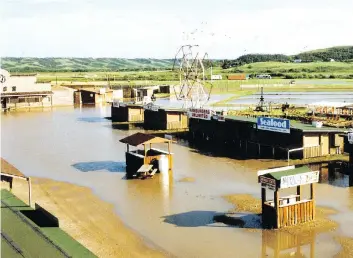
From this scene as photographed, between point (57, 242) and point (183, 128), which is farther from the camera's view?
point (183, 128)

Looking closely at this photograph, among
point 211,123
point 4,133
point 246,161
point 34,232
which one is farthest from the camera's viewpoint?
point 4,133

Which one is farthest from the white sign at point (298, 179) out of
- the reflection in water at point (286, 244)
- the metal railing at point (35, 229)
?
the metal railing at point (35, 229)

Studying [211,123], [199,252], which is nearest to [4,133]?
[211,123]

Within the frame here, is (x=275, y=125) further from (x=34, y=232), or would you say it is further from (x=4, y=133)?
(x=4, y=133)

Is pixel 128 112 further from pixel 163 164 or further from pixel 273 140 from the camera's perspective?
pixel 163 164

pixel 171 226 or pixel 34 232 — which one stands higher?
pixel 34 232

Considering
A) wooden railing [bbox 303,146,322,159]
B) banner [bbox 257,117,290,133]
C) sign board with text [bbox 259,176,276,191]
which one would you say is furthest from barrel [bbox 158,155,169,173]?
sign board with text [bbox 259,176,276,191]
